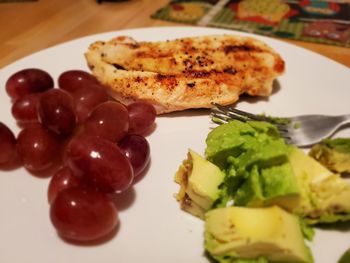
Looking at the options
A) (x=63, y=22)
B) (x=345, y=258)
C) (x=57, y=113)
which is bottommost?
(x=63, y=22)

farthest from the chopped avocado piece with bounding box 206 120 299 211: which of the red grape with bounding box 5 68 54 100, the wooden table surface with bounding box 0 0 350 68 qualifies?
the wooden table surface with bounding box 0 0 350 68

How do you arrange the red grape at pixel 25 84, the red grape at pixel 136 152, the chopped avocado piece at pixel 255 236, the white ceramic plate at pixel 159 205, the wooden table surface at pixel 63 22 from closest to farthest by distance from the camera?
the chopped avocado piece at pixel 255 236 → the white ceramic plate at pixel 159 205 → the red grape at pixel 136 152 → the red grape at pixel 25 84 → the wooden table surface at pixel 63 22

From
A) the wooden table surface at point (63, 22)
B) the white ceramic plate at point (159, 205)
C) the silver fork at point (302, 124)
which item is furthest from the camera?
the wooden table surface at point (63, 22)

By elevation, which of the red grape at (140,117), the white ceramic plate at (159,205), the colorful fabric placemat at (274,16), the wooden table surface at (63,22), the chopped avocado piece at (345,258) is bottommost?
the wooden table surface at (63,22)

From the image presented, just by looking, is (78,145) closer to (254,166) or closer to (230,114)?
(254,166)

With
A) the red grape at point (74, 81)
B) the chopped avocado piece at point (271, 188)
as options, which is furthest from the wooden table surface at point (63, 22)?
the chopped avocado piece at point (271, 188)

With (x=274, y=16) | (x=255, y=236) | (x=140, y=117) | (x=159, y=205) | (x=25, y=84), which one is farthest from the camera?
(x=274, y=16)

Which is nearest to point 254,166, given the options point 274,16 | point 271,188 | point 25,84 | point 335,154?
point 271,188

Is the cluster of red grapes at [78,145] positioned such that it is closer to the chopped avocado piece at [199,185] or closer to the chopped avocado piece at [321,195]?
the chopped avocado piece at [199,185]
